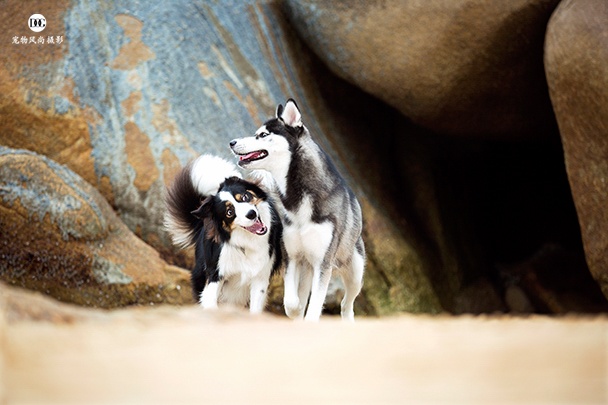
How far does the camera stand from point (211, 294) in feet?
20.3

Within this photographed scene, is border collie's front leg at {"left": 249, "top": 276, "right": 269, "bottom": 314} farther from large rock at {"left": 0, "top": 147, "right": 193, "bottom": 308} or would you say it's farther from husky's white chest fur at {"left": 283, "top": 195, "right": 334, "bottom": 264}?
large rock at {"left": 0, "top": 147, "right": 193, "bottom": 308}

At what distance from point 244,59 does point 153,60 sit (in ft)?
3.35

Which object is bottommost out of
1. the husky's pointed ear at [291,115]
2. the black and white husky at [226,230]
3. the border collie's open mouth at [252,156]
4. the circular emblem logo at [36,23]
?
the black and white husky at [226,230]

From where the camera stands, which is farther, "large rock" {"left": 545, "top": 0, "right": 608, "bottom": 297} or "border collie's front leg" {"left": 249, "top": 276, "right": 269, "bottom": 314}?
"large rock" {"left": 545, "top": 0, "right": 608, "bottom": 297}

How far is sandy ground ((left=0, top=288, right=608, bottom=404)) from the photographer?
2775 mm

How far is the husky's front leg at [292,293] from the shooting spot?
20.4 ft

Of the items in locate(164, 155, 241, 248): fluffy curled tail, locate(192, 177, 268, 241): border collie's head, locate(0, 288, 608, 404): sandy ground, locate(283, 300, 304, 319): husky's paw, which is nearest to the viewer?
locate(0, 288, 608, 404): sandy ground

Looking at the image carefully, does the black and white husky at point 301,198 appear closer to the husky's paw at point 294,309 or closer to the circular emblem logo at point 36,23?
the husky's paw at point 294,309

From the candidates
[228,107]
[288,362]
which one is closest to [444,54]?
[228,107]

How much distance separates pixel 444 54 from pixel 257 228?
352 centimetres

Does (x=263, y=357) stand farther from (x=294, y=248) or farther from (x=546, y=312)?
(x=546, y=312)

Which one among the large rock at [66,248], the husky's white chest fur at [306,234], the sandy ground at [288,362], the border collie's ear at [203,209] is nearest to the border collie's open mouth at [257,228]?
the husky's white chest fur at [306,234]

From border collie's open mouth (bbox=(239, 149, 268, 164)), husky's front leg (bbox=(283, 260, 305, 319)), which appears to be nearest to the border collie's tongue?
husky's front leg (bbox=(283, 260, 305, 319))

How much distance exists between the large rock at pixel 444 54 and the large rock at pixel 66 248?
2.99 meters
